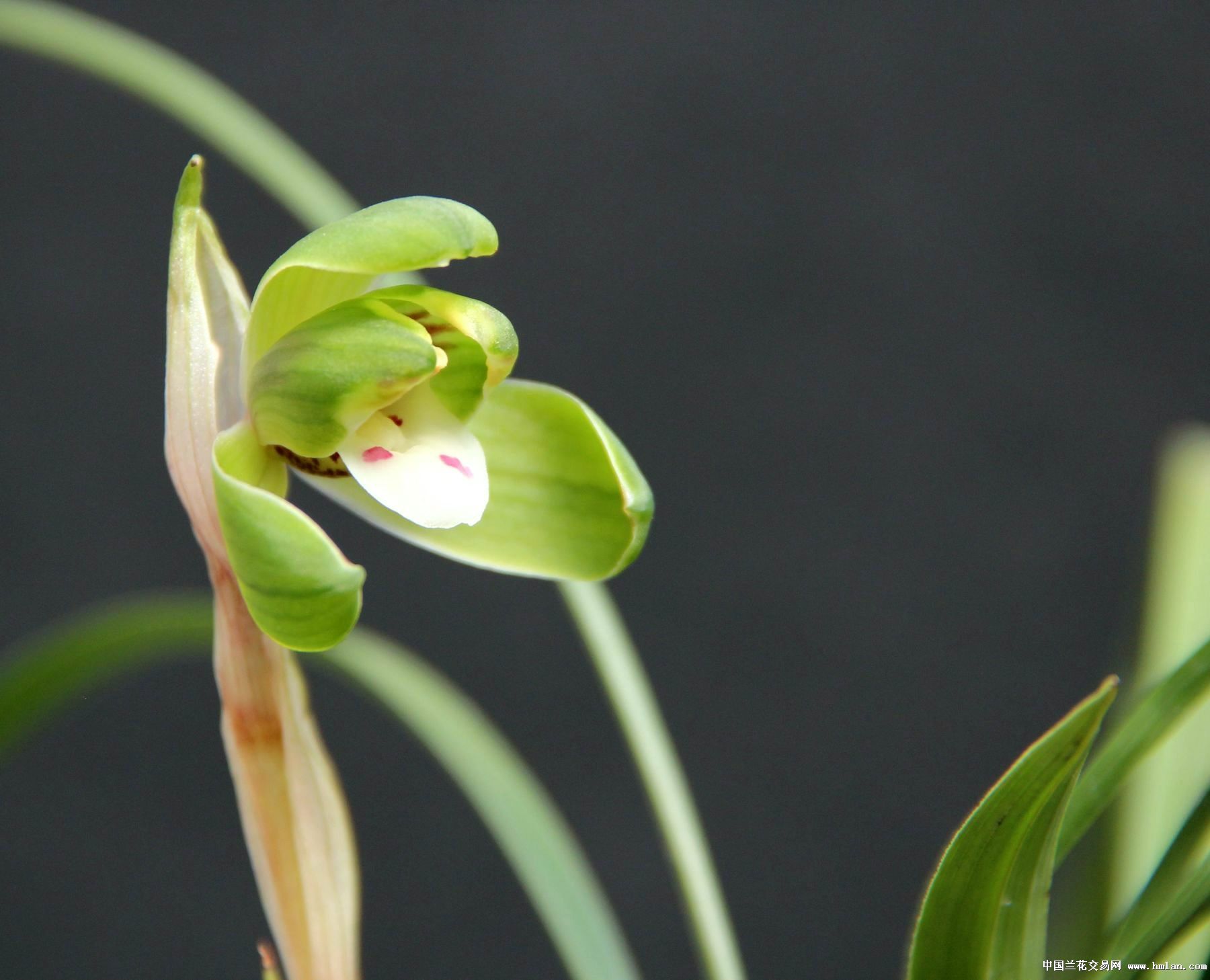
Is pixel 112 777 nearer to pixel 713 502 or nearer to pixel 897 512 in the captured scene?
pixel 713 502

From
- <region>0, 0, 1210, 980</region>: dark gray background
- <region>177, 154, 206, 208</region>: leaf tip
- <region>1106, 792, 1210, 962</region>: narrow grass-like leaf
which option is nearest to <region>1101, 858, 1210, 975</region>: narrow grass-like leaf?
<region>1106, 792, 1210, 962</region>: narrow grass-like leaf

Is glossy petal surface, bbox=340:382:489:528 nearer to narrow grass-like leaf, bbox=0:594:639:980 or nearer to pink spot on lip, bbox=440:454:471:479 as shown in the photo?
pink spot on lip, bbox=440:454:471:479

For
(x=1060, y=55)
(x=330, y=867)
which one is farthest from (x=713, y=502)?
(x=330, y=867)

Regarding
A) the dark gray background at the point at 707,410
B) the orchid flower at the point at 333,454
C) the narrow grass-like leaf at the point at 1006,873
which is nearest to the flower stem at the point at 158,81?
the orchid flower at the point at 333,454

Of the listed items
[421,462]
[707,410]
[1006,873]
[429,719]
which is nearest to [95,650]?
[429,719]

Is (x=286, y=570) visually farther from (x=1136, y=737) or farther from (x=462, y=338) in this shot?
(x=1136, y=737)

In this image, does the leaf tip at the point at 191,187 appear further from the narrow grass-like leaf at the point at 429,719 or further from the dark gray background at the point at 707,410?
the dark gray background at the point at 707,410
